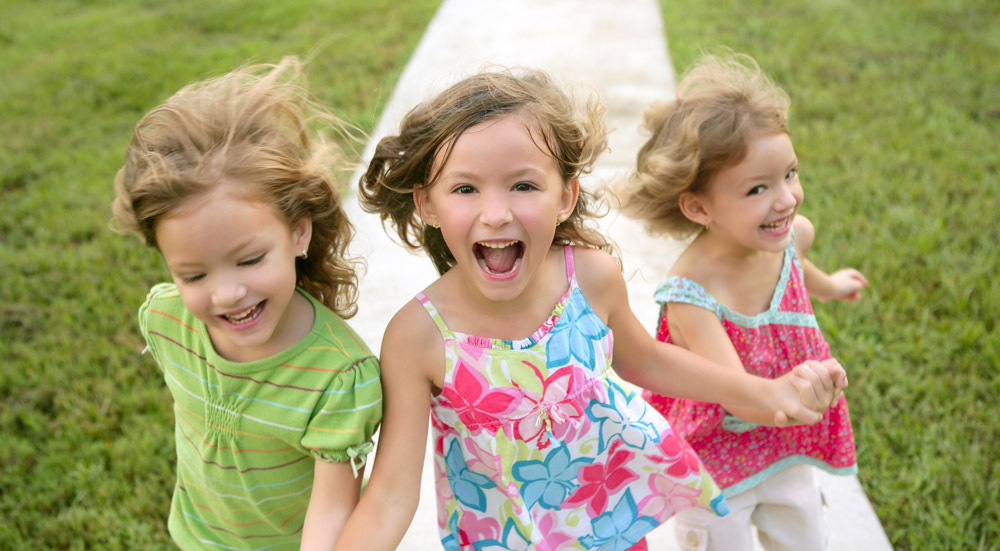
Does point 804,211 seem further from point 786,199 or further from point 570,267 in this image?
point 570,267

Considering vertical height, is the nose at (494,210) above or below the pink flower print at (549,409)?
above

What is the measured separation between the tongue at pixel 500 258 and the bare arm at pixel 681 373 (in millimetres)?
242

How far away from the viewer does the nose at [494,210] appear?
1.57m

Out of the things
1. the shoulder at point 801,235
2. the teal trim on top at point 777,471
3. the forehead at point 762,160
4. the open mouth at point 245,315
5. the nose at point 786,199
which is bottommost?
the teal trim on top at point 777,471

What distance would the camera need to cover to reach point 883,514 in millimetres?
2529

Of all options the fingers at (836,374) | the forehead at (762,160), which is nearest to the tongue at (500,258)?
the forehead at (762,160)

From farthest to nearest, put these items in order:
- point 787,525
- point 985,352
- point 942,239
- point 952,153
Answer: point 952,153, point 942,239, point 985,352, point 787,525

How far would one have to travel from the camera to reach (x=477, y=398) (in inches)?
67.7

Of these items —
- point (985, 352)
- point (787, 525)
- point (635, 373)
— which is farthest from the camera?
point (985, 352)

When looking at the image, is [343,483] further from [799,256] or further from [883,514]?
Answer: [883,514]

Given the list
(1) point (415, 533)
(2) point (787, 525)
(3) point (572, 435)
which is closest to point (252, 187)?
(3) point (572, 435)

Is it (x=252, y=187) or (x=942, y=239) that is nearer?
(x=252, y=187)

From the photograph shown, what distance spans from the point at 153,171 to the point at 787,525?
180 centimetres

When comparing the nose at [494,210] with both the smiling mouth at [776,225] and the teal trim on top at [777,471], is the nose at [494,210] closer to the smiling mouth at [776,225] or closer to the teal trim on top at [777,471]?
the smiling mouth at [776,225]
